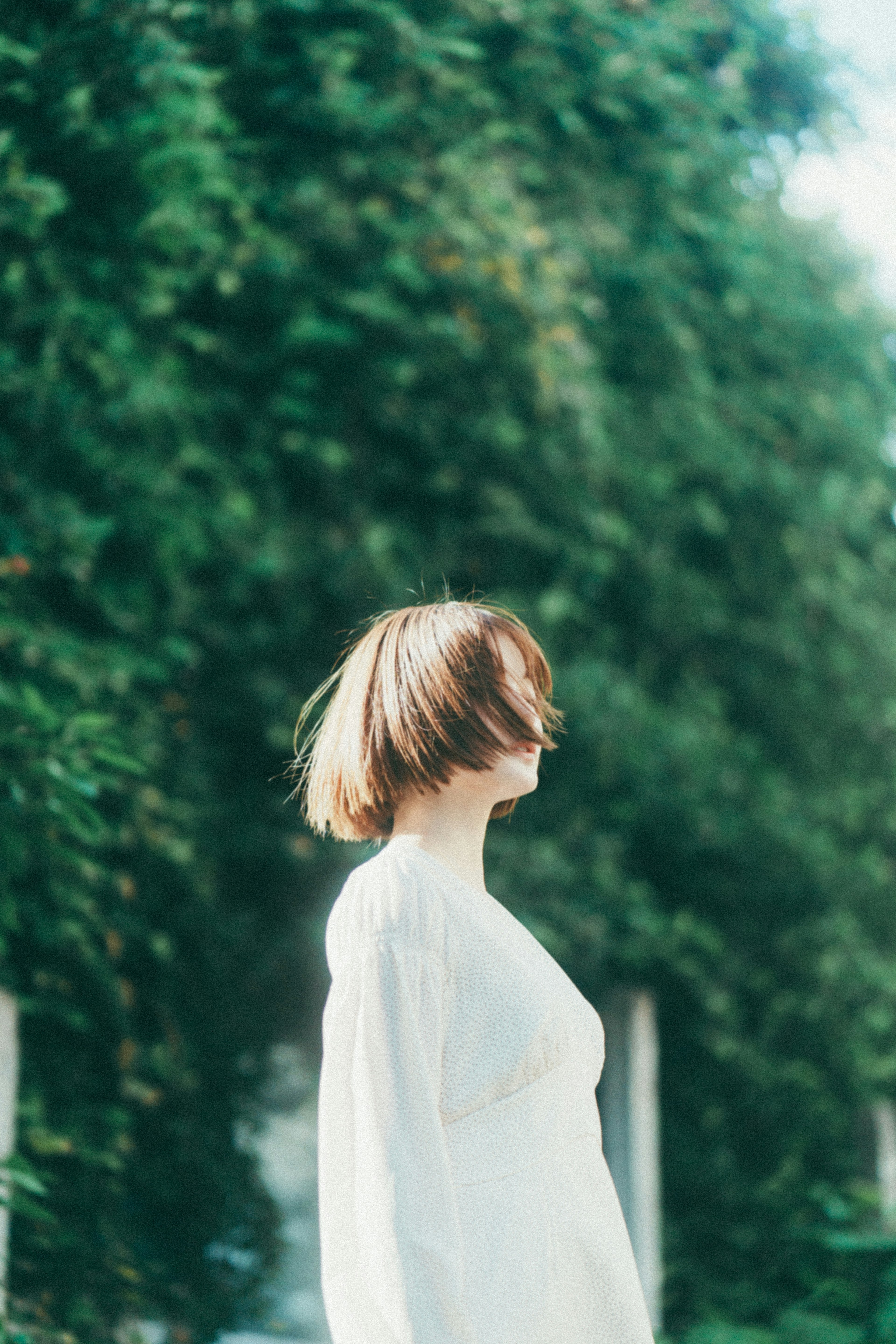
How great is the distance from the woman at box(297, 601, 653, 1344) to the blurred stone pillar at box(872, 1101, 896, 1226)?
4206 millimetres

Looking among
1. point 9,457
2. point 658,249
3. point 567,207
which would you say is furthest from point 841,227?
point 9,457

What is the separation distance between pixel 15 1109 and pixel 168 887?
0.67m

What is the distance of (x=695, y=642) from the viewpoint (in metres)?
4.92

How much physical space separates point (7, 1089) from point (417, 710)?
174 centimetres

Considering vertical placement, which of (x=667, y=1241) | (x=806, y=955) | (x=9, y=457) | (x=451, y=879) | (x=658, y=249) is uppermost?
(x=658, y=249)

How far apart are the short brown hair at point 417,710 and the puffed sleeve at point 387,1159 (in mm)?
191

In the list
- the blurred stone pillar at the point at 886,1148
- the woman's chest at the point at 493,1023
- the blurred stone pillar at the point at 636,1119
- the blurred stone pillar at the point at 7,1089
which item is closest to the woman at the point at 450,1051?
the woman's chest at the point at 493,1023

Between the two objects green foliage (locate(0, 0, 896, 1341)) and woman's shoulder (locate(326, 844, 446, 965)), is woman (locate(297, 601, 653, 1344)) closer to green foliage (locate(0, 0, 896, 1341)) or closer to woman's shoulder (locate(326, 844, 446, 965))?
woman's shoulder (locate(326, 844, 446, 965))

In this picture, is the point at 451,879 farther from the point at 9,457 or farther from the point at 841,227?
the point at 841,227

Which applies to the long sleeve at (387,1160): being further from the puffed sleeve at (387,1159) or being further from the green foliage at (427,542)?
the green foliage at (427,542)

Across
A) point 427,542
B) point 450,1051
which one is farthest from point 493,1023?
point 427,542

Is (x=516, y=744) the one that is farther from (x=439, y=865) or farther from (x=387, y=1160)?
(x=387, y=1160)

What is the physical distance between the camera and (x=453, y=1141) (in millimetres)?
1220

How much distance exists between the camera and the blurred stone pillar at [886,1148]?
16.7 feet
